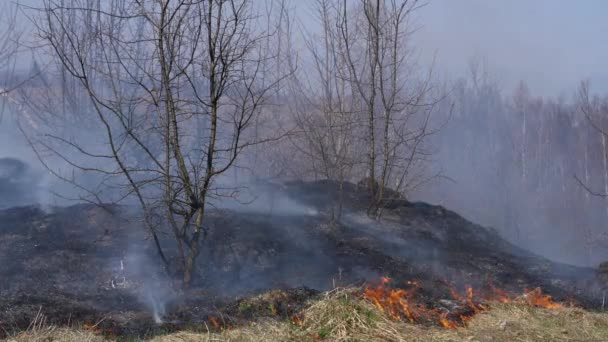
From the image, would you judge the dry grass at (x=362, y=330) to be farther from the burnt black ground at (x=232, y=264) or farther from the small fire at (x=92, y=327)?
the burnt black ground at (x=232, y=264)

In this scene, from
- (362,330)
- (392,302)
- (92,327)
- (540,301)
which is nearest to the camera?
(362,330)

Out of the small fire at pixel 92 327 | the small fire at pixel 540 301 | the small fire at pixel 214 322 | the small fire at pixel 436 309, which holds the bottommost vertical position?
the small fire at pixel 92 327

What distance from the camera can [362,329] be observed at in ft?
16.0

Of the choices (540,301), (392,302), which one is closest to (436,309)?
(392,302)

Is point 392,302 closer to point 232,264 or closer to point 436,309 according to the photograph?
point 436,309

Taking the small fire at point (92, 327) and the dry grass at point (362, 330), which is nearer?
the dry grass at point (362, 330)

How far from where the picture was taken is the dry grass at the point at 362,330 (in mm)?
4781

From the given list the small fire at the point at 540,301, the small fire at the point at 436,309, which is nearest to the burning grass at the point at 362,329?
the small fire at the point at 436,309

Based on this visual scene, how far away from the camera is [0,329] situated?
16.6 feet

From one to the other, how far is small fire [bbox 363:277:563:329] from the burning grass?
0.10 m

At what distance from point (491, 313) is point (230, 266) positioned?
2.99 m

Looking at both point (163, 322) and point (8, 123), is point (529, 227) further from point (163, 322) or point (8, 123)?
→ point (163, 322)

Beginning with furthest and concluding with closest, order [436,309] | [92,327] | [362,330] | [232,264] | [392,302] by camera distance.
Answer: [232,264] < [436,309] < [392,302] < [92,327] < [362,330]

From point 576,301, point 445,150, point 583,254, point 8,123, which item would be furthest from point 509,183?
point 576,301
